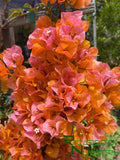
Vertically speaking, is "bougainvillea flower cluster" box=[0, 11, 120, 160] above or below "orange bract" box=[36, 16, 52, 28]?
below

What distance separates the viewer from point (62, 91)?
1.00 feet

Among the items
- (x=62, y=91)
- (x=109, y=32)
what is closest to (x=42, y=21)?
(x=62, y=91)

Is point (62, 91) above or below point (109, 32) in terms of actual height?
above

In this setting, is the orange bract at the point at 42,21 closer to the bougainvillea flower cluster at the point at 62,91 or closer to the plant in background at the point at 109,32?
the bougainvillea flower cluster at the point at 62,91

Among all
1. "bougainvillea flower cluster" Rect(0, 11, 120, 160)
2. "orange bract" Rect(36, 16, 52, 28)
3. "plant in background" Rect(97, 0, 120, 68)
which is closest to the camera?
"bougainvillea flower cluster" Rect(0, 11, 120, 160)

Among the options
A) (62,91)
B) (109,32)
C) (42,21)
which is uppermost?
(42,21)

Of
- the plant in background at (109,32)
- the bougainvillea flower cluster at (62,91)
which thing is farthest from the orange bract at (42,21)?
the plant in background at (109,32)

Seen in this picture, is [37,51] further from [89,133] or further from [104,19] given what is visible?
[104,19]

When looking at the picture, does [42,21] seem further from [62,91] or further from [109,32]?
[109,32]

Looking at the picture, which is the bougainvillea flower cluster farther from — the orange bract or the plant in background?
the plant in background

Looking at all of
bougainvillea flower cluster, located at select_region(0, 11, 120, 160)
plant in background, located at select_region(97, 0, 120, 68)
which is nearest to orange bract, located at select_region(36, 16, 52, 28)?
bougainvillea flower cluster, located at select_region(0, 11, 120, 160)

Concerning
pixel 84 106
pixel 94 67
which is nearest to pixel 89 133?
pixel 84 106

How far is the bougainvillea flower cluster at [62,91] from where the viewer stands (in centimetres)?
29

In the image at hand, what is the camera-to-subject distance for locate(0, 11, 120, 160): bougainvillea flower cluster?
29 centimetres
